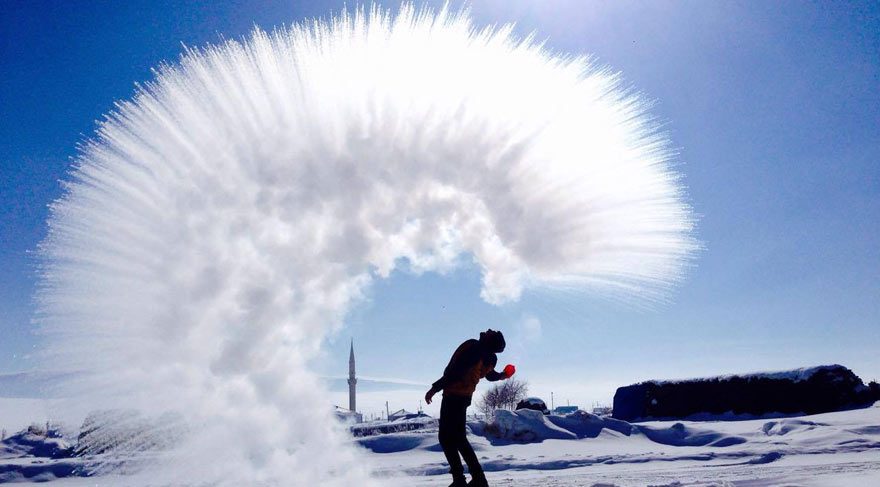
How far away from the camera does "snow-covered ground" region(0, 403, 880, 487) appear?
270 inches

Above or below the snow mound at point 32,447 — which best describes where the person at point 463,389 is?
above

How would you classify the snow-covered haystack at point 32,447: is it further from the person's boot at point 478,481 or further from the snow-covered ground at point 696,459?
the person's boot at point 478,481

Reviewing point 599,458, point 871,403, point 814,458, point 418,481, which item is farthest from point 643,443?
point 871,403

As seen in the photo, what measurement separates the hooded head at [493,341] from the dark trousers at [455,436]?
64cm

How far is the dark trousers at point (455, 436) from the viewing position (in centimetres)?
561

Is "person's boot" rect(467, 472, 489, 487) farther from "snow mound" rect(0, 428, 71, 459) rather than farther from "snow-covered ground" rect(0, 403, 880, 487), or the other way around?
"snow mound" rect(0, 428, 71, 459)

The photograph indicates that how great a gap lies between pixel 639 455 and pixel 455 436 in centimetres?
638

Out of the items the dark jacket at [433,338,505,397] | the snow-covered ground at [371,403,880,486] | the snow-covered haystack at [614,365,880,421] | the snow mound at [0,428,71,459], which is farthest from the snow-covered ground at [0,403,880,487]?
the snow-covered haystack at [614,365,880,421]

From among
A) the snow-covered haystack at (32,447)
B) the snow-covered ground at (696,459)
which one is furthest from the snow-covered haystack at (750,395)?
the snow-covered haystack at (32,447)

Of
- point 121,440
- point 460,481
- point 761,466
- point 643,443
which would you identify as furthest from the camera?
point 643,443

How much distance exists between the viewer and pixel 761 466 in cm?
783

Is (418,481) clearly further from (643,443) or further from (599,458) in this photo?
(643,443)

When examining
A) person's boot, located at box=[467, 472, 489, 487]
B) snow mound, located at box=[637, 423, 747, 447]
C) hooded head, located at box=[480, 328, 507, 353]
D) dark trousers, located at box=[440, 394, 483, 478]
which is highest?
hooded head, located at box=[480, 328, 507, 353]

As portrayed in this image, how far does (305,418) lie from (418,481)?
9.47ft
